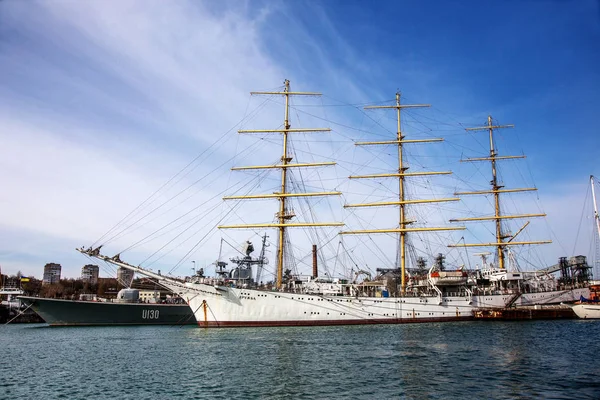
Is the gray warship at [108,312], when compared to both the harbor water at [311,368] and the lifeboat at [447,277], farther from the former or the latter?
the lifeboat at [447,277]

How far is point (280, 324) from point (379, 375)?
84.3 feet

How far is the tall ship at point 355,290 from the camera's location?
43.9m

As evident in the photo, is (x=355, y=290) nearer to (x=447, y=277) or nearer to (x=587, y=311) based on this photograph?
(x=447, y=277)

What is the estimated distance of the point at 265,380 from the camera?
18.7 metres

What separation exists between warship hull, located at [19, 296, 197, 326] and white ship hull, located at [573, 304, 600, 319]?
175 feet

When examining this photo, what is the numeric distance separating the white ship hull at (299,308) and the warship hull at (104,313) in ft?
60.9

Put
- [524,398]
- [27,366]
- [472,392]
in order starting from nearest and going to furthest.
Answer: [524,398] → [472,392] → [27,366]

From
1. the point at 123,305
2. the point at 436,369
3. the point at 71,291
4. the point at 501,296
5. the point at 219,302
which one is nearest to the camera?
the point at 436,369

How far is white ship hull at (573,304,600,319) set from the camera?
52.7 metres

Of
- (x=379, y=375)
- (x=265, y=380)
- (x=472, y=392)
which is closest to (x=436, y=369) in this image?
(x=379, y=375)

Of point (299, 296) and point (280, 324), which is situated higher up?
point (299, 296)

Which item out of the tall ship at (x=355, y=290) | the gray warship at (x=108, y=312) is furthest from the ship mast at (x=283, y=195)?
the gray warship at (x=108, y=312)

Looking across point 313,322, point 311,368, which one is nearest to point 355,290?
point 313,322

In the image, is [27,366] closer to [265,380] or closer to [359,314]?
[265,380]
